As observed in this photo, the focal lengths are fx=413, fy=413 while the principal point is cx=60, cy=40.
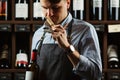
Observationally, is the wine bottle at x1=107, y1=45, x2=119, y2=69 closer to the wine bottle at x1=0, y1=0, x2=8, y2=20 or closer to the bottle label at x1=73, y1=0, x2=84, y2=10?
the bottle label at x1=73, y1=0, x2=84, y2=10

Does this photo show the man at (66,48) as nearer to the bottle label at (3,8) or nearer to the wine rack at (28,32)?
the wine rack at (28,32)

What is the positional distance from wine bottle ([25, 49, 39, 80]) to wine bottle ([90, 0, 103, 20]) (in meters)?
0.39

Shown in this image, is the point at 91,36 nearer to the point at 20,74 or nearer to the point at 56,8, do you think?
the point at 56,8

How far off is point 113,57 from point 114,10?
26cm

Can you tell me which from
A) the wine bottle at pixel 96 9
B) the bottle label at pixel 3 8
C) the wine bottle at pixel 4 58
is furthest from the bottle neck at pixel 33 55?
the wine bottle at pixel 96 9

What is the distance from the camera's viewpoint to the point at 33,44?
230cm

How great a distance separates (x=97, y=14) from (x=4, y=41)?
0.55 m

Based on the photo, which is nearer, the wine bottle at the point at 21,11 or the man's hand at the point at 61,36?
the man's hand at the point at 61,36

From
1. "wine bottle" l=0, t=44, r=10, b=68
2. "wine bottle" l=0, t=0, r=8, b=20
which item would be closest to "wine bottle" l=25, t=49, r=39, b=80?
"wine bottle" l=0, t=44, r=10, b=68

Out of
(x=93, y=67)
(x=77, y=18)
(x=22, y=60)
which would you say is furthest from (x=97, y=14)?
(x=22, y=60)

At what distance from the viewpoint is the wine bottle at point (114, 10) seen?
2.32 m

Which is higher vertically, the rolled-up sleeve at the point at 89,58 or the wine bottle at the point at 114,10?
the wine bottle at the point at 114,10

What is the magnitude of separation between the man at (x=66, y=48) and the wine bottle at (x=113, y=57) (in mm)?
91

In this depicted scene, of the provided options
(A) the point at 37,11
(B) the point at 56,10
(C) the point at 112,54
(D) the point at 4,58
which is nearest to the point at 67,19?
(B) the point at 56,10
